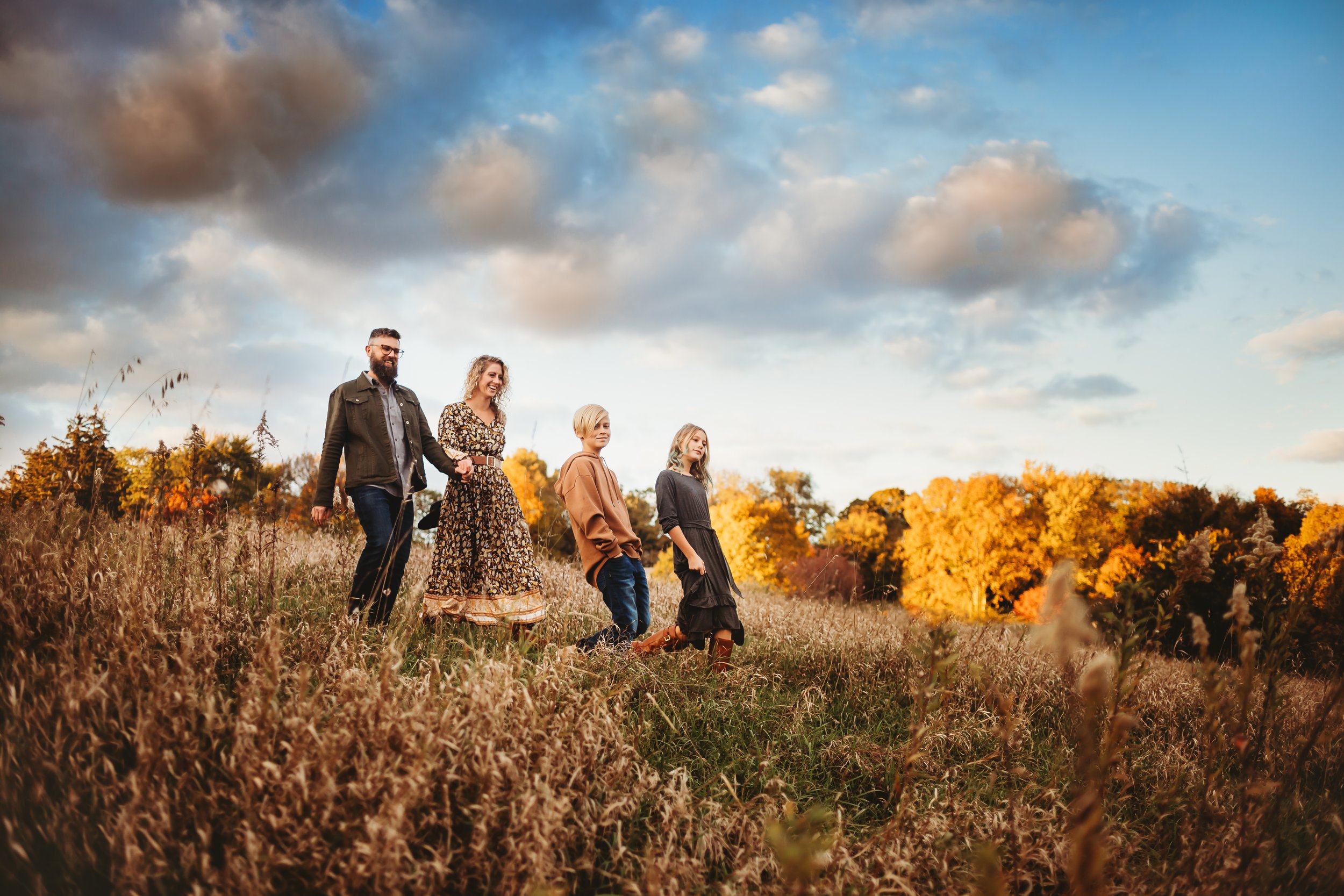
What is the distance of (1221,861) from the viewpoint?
2.55 m

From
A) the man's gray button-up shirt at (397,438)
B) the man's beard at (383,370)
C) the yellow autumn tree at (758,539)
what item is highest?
the man's beard at (383,370)

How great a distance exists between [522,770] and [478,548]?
2.50m

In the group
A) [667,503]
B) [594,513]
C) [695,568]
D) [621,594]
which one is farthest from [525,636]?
[667,503]

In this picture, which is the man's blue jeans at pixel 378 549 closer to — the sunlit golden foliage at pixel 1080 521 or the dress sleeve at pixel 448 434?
the dress sleeve at pixel 448 434

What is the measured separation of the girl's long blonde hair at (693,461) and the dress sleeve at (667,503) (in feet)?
0.64

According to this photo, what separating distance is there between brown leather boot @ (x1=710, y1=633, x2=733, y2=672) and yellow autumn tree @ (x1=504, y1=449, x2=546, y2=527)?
2135 centimetres

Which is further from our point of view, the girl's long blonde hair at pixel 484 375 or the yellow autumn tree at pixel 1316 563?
the girl's long blonde hair at pixel 484 375

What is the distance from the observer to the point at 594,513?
471 centimetres

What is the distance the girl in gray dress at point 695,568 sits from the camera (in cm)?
476

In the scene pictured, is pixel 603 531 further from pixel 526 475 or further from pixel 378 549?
pixel 526 475

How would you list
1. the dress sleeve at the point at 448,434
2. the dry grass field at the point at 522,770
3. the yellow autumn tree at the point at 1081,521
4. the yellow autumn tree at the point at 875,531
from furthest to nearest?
the yellow autumn tree at the point at 875,531 → the yellow autumn tree at the point at 1081,521 → the dress sleeve at the point at 448,434 → the dry grass field at the point at 522,770

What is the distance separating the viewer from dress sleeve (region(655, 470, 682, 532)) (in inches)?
195

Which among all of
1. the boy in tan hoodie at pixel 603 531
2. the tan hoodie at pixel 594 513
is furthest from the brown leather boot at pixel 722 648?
the tan hoodie at pixel 594 513

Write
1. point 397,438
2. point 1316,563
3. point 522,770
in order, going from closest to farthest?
point 1316,563 < point 522,770 < point 397,438
